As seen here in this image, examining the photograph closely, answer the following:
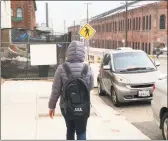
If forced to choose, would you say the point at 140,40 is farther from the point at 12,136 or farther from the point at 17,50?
the point at 12,136

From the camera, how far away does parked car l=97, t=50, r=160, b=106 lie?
10.3 m

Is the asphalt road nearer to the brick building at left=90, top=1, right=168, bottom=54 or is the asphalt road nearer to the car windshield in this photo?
the car windshield

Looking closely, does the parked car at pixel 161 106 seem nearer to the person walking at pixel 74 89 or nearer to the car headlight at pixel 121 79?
the person walking at pixel 74 89

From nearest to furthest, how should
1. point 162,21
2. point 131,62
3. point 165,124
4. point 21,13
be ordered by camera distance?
point 165,124, point 131,62, point 162,21, point 21,13

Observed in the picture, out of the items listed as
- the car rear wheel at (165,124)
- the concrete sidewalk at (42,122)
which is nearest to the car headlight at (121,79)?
the concrete sidewalk at (42,122)

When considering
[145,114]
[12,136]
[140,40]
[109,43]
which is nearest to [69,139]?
[12,136]

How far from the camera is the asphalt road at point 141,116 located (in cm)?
729

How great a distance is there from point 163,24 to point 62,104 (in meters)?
46.6

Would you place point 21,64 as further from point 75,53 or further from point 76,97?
point 76,97

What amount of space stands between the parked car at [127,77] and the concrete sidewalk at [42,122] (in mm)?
606

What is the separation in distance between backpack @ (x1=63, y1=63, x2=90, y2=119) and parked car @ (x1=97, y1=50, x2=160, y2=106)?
5616 millimetres

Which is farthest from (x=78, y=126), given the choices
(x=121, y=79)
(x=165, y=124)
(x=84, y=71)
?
(x=121, y=79)

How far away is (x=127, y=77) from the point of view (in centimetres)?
1054

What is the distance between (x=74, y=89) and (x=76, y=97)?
0.35 feet
